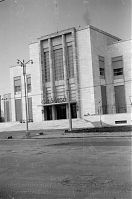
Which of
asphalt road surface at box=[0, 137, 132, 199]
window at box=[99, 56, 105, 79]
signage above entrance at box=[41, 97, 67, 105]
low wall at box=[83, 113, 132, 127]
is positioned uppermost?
window at box=[99, 56, 105, 79]

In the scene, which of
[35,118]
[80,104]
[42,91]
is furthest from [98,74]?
[35,118]

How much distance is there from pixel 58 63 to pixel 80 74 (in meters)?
5.44

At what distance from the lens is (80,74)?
55.4 meters

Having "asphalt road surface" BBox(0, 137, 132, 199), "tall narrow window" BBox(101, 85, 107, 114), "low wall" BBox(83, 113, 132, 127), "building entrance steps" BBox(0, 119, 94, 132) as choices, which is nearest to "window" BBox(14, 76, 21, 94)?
"building entrance steps" BBox(0, 119, 94, 132)

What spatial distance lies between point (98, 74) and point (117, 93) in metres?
5.39

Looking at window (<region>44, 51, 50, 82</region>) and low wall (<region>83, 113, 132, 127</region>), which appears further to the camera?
window (<region>44, 51, 50, 82</region>)

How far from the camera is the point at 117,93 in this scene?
2253 inches

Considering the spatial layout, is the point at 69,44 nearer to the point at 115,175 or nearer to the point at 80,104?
the point at 80,104

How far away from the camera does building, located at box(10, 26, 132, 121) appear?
54.7 m

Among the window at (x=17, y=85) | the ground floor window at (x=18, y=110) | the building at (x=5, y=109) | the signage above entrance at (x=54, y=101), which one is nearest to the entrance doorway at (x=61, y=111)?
the signage above entrance at (x=54, y=101)

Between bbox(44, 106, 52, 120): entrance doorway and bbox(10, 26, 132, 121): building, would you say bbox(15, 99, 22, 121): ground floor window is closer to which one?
bbox(10, 26, 132, 121): building

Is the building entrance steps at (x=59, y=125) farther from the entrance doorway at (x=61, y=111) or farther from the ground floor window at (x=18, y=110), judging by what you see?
the ground floor window at (x=18, y=110)

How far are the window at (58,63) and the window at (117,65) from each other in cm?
1027

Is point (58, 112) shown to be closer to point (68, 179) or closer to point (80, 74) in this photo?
point (80, 74)
